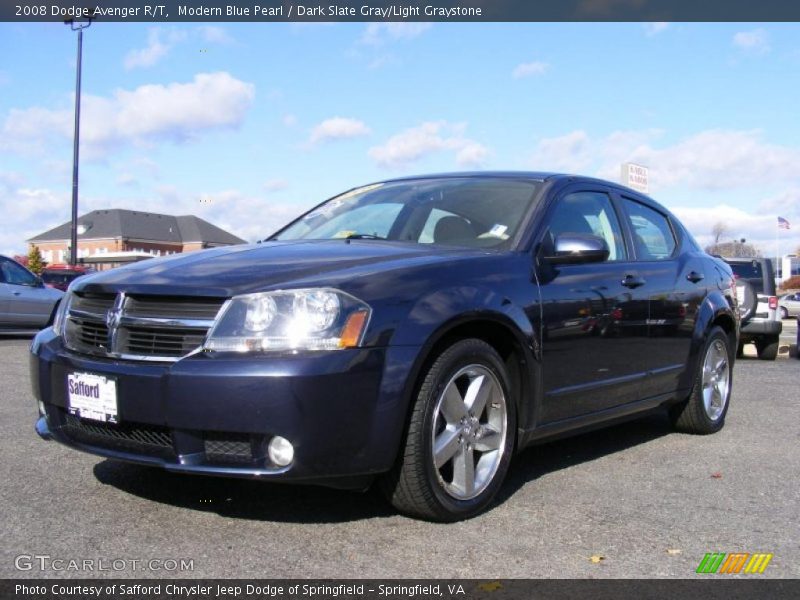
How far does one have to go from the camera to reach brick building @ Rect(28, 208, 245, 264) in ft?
301

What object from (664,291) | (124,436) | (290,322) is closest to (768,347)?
(664,291)

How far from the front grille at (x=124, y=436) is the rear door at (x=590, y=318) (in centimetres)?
178

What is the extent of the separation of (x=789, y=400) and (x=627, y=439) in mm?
2652

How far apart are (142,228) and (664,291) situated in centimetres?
9416

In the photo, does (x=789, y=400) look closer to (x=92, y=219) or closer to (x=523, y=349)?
(x=523, y=349)

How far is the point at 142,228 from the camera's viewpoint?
9425 cm

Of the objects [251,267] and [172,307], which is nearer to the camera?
[172,307]

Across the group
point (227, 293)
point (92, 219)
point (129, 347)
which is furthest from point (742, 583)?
point (92, 219)

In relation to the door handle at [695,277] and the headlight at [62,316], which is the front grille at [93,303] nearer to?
the headlight at [62,316]

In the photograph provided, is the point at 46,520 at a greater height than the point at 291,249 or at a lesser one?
lesser

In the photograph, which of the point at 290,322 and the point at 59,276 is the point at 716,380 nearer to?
the point at 290,322

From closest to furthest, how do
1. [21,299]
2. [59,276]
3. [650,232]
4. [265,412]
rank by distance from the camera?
[265,412] → [650,232] → [21,299] → [59,276]

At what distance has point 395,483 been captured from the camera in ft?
11.4

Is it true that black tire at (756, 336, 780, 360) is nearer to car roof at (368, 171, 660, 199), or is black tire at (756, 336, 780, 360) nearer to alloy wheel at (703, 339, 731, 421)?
alloy wheel at (703, 339, 731, 421)
